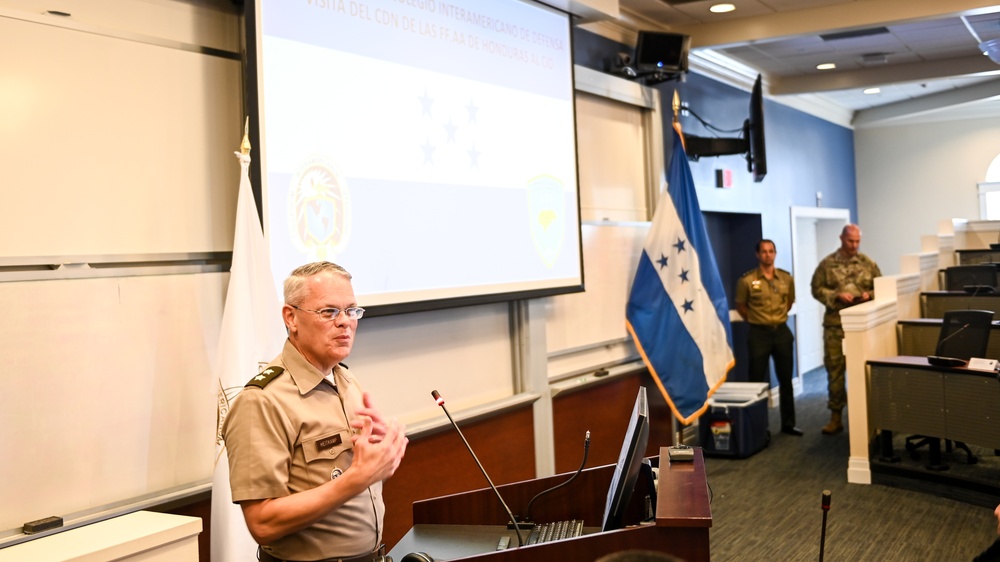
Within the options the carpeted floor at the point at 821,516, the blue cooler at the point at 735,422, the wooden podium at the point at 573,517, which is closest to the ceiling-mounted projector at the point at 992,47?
the blue cooler at the point at 735,422

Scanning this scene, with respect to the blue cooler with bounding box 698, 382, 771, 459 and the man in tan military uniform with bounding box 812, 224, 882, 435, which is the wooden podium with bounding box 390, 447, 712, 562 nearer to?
the blue cooler with bounding box 698, 382, 771, 459

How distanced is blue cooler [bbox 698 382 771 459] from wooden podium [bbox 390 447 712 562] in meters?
3.79

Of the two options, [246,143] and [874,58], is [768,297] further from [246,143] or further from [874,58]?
[246,143]

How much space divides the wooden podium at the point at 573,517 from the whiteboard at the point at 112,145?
52.2 inches

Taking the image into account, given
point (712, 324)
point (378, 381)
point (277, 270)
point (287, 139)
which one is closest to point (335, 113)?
point (287, 139)

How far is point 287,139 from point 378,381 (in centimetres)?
118

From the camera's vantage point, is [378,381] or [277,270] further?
[378,381]

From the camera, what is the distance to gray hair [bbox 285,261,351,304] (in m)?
1.94

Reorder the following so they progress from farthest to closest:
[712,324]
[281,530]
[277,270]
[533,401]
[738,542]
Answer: [712,324] → [533,401] → [738,542] → [277,270] → [281,530]

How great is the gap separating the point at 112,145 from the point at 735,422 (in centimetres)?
462

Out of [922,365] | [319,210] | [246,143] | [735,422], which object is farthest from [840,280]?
[246,143]

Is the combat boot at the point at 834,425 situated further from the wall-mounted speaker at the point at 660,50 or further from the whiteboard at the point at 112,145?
the whiteboard at the point at 112,145

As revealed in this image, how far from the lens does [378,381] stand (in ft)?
12.4

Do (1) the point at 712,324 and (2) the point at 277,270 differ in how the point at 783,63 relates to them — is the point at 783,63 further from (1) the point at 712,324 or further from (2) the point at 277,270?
(2) the point at 277,270
